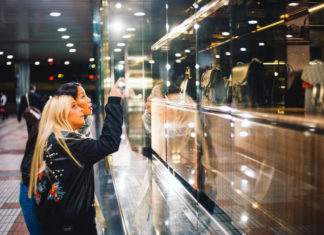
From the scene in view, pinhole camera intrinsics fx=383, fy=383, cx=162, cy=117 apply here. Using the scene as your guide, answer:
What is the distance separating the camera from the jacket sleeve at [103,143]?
2.03 metres

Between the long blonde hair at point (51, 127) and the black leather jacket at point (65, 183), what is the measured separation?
0.08 ft

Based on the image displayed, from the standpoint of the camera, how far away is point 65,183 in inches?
78.9

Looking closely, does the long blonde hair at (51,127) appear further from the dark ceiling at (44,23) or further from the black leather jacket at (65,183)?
the dark ceiling at (44,23)

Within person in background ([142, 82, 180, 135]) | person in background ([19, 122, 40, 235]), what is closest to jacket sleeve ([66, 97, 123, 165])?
person in background ([19, 122, 40, 235])

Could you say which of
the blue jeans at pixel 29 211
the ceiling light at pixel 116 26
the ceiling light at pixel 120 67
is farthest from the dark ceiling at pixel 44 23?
the blue jeans at pixel 29 211

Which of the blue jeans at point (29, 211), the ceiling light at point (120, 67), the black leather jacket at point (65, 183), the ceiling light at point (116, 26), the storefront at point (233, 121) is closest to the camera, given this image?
the storefront at point (233, 121)

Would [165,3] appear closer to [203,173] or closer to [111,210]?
[203,173]

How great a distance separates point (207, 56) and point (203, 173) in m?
1.08

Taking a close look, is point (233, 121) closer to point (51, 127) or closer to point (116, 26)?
point (51, 127)

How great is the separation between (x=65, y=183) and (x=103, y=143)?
29 cm

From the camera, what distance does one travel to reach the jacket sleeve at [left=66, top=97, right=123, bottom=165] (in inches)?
79.9

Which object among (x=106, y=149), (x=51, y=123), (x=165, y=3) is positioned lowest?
(x=106, y=149)

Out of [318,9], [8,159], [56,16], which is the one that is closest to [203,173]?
[318,9]

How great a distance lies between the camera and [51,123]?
2080 mm
